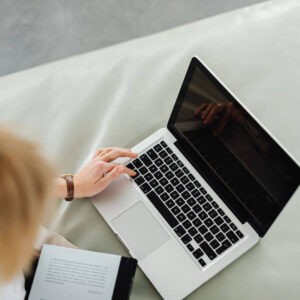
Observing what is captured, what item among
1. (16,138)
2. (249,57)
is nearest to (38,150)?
(16,138)

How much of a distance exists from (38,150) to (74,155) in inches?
13.4

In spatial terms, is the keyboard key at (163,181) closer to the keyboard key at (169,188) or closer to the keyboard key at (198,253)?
the keyboard key at (169,188)

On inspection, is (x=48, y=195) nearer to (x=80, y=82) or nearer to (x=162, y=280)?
(x=162, y=280)

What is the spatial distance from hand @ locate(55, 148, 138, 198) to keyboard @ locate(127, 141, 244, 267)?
0.13ft

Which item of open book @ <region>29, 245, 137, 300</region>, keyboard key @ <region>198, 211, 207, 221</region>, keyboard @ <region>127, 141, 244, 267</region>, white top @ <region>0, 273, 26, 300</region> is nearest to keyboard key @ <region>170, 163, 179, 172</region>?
keyboard @ <region>127, 141, 244, 267</region>

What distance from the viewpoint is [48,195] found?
0.55m

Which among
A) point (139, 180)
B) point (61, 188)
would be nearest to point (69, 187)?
point (61, 188)

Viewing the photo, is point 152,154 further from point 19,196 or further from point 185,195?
point 19,196

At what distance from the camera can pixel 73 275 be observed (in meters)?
0.76

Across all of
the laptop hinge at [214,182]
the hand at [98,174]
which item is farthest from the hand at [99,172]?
the laptop hinge at [214,182]

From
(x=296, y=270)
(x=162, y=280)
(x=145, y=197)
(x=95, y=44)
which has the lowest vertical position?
(x=296, y=270)

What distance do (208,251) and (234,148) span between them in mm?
195

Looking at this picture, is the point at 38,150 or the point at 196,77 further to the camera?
the point at 196,77

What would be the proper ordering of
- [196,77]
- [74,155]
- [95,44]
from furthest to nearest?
[95,44] < [74,155] < [196,77]
